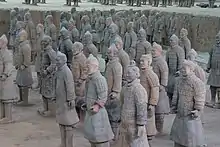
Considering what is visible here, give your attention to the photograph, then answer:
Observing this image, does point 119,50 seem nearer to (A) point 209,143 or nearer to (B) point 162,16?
(A) point 209,143

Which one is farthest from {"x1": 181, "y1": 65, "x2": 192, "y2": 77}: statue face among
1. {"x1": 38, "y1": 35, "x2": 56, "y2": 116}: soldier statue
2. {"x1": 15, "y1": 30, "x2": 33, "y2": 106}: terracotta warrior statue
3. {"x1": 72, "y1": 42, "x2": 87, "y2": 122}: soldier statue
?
{"x1": 15, "y1": 30, "x2": 33, "y2": 106}: terracotta warrior statue

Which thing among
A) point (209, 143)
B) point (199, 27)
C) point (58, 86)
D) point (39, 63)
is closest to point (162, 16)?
point (199, 27)

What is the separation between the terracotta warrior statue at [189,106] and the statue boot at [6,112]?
3.26 metres

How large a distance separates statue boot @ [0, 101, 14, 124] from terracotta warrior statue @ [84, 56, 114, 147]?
8.41 feet

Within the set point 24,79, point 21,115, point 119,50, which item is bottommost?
point 21,115

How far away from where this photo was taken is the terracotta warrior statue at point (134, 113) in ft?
17.4

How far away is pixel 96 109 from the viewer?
18.9 ft

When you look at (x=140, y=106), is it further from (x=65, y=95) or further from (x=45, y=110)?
(x=45, y=110)

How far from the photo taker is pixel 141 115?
5.28 metres

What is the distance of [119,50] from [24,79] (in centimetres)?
206

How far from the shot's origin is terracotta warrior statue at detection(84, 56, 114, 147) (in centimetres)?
577

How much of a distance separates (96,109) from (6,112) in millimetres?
2866

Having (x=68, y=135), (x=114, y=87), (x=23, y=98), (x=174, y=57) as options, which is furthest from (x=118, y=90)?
(x=23, y=98)

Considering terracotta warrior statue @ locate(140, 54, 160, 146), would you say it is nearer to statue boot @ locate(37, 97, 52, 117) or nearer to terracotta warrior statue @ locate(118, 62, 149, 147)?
terracotta warrior statue @ locate(118, 62, 149, 147)
